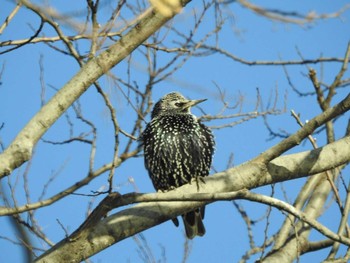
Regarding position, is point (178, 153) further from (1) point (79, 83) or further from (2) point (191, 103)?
(1) point (79, 83)

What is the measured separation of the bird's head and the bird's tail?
1.17m

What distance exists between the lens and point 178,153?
616cm

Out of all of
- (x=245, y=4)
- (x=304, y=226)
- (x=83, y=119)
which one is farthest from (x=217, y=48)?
(x=245, y=4)

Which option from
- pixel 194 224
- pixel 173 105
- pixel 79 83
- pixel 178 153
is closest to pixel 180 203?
pixel 79 83

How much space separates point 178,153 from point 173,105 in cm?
87

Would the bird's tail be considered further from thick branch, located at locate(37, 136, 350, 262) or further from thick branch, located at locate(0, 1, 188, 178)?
thick branch, located at locate(0, 1, 188, 178)

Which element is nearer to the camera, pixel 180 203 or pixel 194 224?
pixel 180 203

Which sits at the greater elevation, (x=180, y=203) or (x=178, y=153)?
(x=178, y=153)

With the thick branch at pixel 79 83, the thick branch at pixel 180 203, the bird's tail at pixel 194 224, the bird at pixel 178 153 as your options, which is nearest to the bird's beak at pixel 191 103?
the bird at pixel 178 153

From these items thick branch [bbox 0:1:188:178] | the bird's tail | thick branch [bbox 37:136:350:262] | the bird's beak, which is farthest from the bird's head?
thick branch [bbox 0:1:188:178]

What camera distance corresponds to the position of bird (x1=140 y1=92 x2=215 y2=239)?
20.1ft

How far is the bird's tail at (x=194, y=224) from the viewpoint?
20.8 feet

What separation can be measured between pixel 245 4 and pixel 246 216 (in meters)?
5.03

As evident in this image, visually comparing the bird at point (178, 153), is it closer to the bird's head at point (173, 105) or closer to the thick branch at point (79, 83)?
the bird's head at point (173, 105)
